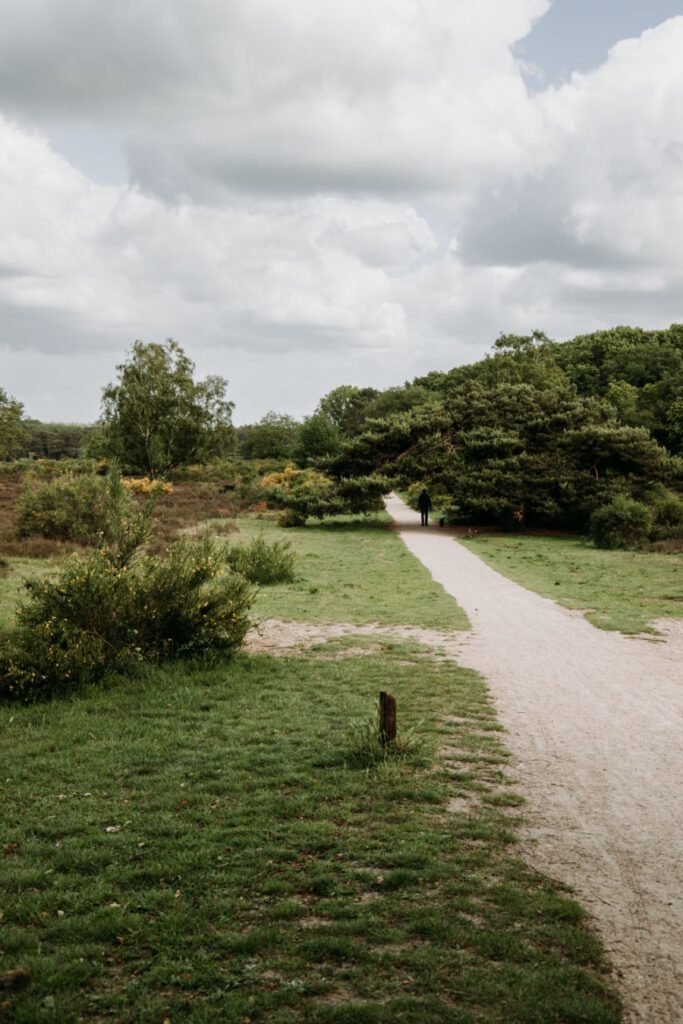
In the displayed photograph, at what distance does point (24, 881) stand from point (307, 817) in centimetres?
220

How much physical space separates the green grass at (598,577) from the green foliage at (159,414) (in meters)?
33.9

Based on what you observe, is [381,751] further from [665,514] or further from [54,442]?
[54,442]

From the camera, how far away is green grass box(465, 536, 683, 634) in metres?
16.3

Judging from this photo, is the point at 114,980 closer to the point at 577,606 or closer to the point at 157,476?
the point at 577,606

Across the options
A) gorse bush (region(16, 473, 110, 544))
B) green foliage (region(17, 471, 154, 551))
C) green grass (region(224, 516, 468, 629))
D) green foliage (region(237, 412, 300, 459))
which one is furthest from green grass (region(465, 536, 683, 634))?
green foliage (region(237, 412, 300, 459))

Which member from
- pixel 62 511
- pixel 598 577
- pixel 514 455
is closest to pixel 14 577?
pixel 62 511

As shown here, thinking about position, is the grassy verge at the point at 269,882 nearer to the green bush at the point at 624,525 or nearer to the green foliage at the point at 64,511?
the green foliage at the point at 64,511

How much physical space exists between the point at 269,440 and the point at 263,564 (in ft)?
232

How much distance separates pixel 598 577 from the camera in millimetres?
21688

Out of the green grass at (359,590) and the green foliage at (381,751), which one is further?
the green grass at (359,590)

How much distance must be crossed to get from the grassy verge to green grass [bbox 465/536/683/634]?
839cm

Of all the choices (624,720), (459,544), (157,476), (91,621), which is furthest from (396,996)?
(157,476)

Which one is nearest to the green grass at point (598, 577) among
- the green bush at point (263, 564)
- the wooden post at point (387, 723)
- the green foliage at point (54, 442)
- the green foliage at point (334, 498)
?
the green foliage at point (334, 498)

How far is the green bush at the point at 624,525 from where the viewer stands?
1162 inches
